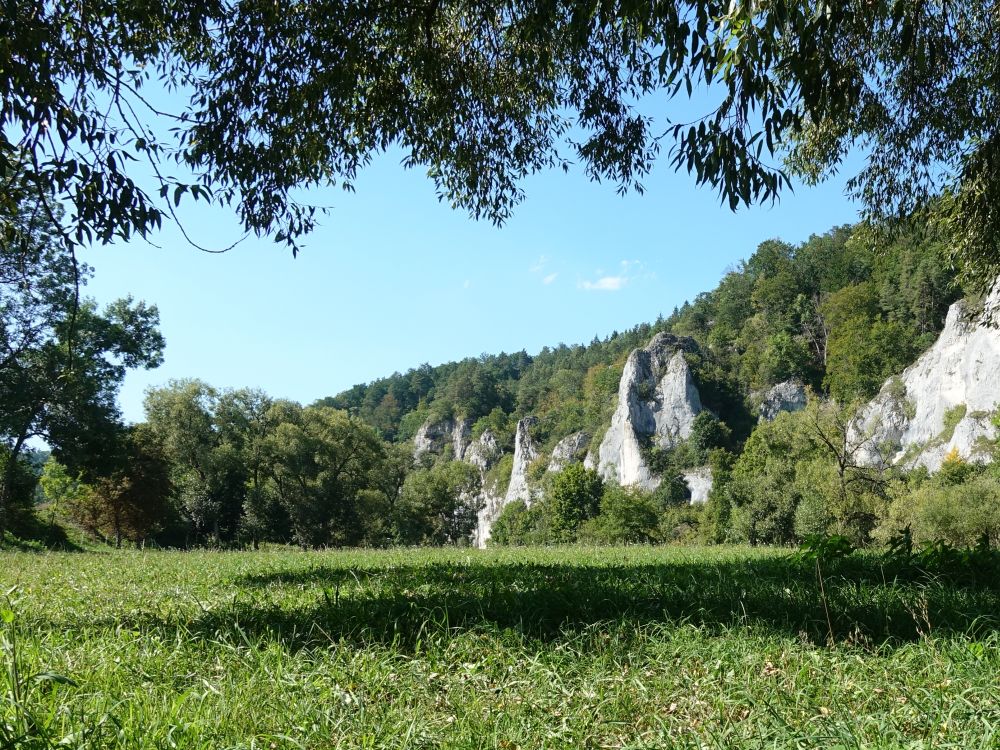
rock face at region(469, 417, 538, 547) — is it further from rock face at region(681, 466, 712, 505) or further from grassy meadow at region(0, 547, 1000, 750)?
grassy meadow at region(0, 547, 1000, 750)

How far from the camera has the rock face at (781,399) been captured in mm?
89375

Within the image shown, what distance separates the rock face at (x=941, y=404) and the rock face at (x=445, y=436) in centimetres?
8061

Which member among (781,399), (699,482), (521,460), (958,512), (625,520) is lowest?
(625,520)

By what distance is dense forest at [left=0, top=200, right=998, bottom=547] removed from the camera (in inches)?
910

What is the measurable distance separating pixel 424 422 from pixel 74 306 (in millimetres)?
134951

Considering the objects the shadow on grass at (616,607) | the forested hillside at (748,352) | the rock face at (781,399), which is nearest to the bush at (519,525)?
the forested hillside at (748,352)

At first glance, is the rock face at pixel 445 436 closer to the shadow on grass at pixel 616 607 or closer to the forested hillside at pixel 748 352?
the forested hillside at pixel 748 352

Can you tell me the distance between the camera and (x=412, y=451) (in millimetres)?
56719

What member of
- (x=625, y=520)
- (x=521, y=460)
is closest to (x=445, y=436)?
(x=521, y=460)

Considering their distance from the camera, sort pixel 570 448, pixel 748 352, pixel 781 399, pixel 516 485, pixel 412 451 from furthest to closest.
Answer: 1. pixel 570 448
2. pixel 516 485
3. pixel 748 352
4. pixel 781 399
5. pixel 412 451

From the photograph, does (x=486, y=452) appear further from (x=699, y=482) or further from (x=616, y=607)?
(x=616, y=607)

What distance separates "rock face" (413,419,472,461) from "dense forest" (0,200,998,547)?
103ft

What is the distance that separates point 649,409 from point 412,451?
49.7 metres

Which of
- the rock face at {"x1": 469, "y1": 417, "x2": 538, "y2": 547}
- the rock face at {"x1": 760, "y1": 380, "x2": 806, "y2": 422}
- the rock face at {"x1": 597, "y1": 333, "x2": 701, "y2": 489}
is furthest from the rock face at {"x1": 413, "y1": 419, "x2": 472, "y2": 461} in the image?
the rock face at {"x1": 760, "y1": 380, "x2": 806, "y2": 422}
